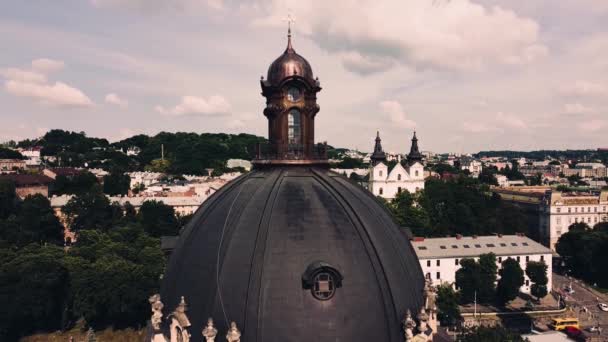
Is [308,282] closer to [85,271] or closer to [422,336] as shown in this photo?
[422,336]

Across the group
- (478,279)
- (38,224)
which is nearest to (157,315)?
(478,279)

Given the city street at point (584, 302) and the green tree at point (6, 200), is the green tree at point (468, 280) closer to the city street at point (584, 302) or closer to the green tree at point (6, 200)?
the city street at point (584, 302)

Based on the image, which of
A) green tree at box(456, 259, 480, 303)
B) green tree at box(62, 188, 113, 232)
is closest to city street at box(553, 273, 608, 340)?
green tree at box(456, 259, 480, 303)

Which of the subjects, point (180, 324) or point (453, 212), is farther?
point (453, 212)

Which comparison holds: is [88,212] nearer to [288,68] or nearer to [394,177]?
[394,177]

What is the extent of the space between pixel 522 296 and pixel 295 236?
74.5m

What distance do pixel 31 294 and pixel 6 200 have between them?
60.2 meters

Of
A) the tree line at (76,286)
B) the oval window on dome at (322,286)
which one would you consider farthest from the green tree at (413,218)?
the oval window on dome at (322,286)

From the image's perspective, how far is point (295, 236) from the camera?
738 inches

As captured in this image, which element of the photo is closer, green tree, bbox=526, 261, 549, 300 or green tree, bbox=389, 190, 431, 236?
green tree, bbox=526, 261, 549, 300

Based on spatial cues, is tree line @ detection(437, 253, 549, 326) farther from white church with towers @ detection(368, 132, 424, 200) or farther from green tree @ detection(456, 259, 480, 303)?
white church with towers @ detection(368, 132, 424, 200)

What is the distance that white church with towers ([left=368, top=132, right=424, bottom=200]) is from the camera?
456ft

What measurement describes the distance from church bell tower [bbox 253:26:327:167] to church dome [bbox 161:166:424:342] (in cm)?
139

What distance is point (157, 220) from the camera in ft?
335
